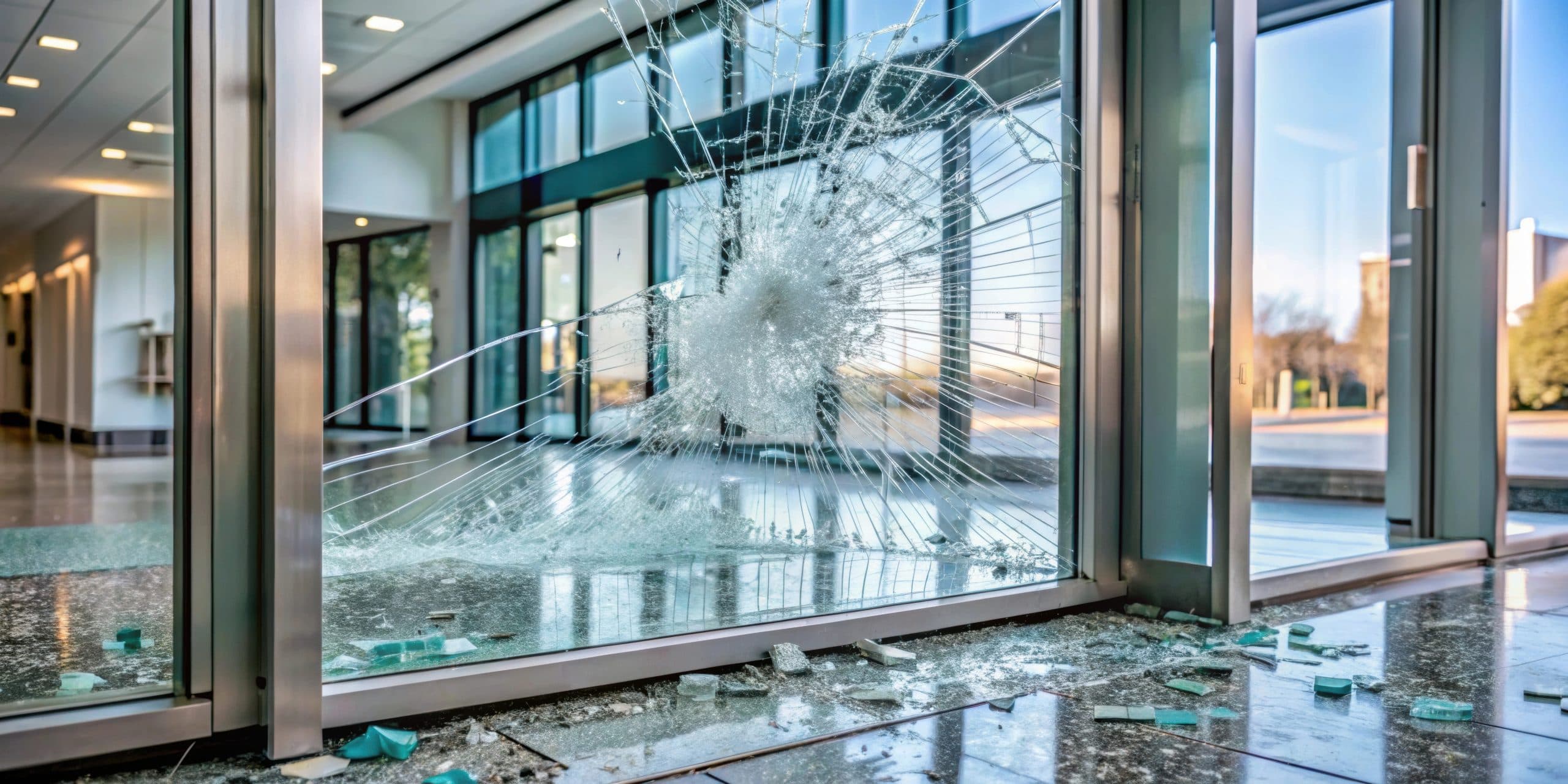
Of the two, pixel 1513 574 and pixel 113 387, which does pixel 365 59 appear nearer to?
pixel 1513 574

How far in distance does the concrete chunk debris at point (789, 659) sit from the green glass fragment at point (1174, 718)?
49 cm

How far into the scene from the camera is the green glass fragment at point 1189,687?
1.46 m

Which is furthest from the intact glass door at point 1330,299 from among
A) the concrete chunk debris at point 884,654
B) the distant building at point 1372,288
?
the concrete chunk debris at point 884,654

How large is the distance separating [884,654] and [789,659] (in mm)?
169

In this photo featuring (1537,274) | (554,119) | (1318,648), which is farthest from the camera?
(1537,274)

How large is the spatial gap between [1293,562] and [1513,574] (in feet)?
2.42

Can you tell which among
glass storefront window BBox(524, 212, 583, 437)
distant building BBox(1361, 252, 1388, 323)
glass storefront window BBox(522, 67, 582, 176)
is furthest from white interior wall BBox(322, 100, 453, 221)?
distant building BBox(1361, 252, 1388, 323)

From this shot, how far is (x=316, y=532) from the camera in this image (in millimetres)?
1162

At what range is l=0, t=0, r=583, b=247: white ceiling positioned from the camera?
126 inches

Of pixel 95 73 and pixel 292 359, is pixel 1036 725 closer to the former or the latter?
pixel 292 359

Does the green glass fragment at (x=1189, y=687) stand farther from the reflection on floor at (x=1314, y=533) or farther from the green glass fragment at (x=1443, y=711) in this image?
the reflection on floor at (x=1314, y=533)

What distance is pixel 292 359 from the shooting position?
1.15m

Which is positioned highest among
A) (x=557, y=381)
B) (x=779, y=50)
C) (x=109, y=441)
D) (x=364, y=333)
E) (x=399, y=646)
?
(x=779, y=50)

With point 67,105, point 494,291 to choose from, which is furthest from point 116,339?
point 67,105
